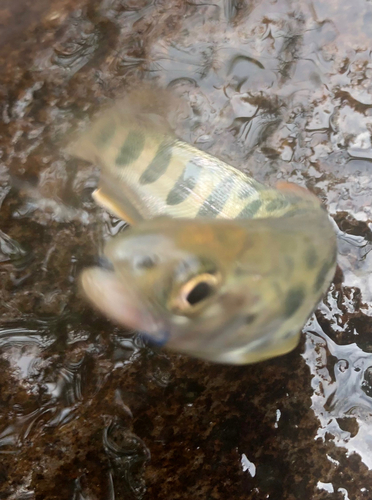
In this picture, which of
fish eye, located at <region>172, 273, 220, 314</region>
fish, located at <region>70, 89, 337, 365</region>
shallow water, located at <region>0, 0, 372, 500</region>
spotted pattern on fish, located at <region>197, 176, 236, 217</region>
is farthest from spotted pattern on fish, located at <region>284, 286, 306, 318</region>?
shallow water, located at <region>0, 0, 372, 500</region>

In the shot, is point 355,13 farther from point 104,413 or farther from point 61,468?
point 61,468

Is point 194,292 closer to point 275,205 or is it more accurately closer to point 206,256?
point 206,256

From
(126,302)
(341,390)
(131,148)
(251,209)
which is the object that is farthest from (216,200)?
(341,390)

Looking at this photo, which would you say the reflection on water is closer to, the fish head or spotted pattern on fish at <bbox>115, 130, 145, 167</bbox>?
the fish head

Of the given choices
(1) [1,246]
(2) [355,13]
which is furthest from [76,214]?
(2) [355,13]

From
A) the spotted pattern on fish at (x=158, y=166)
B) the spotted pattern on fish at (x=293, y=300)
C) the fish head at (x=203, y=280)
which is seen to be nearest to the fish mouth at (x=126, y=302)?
the fish head at (x=203, y=280)

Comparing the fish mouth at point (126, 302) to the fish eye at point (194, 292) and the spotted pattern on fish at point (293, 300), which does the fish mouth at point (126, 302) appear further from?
the spotted pattern on fish at point (293, 300)

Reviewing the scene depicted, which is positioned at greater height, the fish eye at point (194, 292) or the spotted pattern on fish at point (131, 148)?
the fish eye at point (194, 292)
